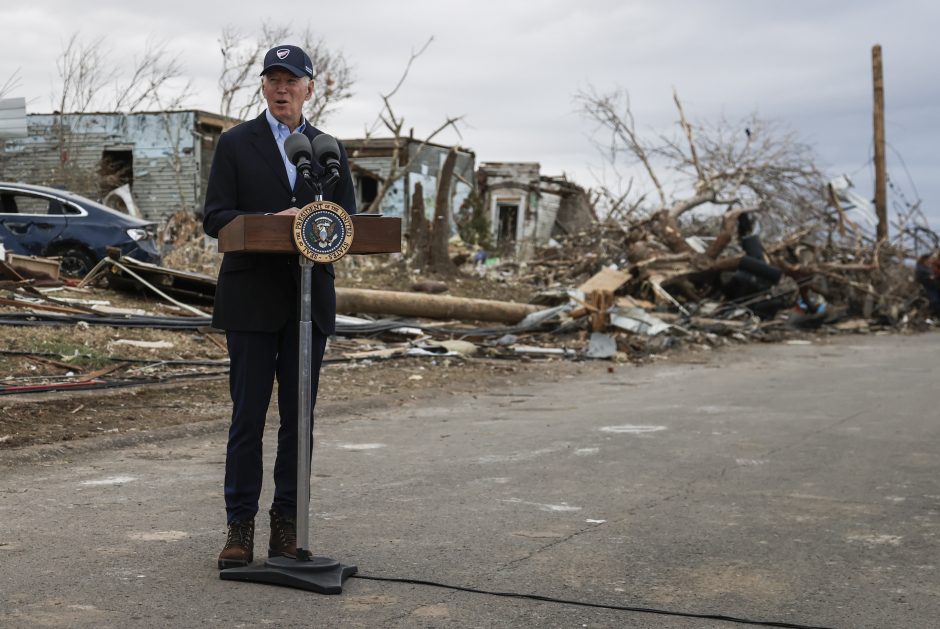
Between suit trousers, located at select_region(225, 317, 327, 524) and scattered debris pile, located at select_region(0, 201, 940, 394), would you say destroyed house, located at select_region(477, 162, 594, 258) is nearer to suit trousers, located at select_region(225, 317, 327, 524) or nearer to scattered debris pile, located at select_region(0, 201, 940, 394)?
scattered debris pile, located at select_region(0, 201, 940, 394)

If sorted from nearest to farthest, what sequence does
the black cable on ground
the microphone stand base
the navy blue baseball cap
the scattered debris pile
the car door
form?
the black cable on ground → the microphone stand base → the navy blue baseball cap → the scattered debris pile → the car door

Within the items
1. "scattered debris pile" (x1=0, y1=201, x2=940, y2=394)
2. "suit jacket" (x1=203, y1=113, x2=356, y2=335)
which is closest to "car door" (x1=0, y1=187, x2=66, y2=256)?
"scattered debris pile" (x1=0, y1=201, x2=940, y2=394)

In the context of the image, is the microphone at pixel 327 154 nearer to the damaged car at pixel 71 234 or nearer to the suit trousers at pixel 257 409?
the suit trousers at pixel 257 409

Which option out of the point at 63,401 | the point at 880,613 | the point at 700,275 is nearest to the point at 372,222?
the point at 880,613

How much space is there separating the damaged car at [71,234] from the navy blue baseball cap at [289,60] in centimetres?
1386

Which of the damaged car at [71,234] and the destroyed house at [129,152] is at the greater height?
the destroyed house at [129,152]

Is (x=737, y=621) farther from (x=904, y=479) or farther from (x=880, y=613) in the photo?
(x=904, y=479)

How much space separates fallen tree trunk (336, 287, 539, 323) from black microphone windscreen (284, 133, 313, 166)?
12.2 meters

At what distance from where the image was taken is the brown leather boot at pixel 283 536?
439 cm

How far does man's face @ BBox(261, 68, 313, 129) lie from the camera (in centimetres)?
431

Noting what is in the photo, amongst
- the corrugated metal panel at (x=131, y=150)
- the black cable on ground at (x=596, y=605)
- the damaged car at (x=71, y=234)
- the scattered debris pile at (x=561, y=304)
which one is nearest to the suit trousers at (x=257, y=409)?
the black cable on ground at (x=596, y=605)

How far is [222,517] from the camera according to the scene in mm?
5344

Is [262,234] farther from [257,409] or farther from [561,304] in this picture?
[561,304]

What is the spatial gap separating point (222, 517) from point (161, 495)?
723 mm
